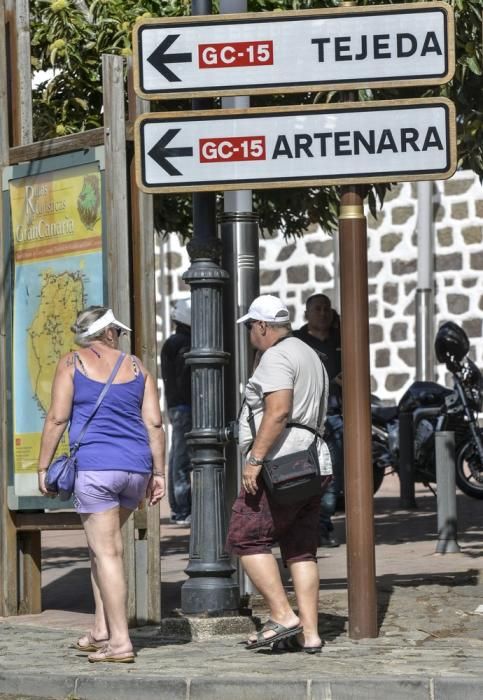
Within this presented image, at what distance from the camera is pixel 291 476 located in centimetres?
885

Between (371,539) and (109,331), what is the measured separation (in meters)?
1.63

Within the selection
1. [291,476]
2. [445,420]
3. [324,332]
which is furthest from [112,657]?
[445,420]

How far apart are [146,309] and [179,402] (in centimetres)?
637

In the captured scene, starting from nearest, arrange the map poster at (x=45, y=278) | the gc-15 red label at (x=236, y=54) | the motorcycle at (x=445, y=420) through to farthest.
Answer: the gc-15 red label at (x=236, y=54) → the map poster at (x=45, y=278) → the motorcycle at (x=445, y=420)

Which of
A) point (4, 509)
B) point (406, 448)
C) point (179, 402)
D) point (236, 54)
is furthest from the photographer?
point (406, 448)

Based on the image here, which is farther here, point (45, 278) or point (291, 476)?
point (45, 278)

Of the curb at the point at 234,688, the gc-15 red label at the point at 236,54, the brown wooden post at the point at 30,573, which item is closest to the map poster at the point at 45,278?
the brown wooden post at the point at 30,573

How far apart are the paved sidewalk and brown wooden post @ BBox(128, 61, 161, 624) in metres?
0.31

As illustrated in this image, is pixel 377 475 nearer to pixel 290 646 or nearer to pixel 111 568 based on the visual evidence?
pixel 290 646

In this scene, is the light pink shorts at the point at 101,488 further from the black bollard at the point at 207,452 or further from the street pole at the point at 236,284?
the street pole at the point at 236,284

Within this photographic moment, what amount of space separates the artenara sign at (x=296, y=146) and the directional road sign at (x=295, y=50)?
131mm

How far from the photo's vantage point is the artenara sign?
923 centimetres

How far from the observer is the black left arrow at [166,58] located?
952 centimetres

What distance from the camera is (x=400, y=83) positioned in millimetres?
9281
